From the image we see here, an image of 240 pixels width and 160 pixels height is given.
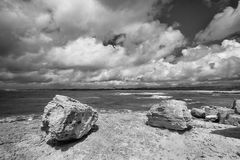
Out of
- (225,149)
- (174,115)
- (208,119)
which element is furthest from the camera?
(208,119)

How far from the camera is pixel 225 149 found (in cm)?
977

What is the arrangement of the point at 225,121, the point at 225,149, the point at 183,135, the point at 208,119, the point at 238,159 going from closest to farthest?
the point at 238,159 < the point at 225,149 < the point at 183,135 < the point at 225,121 < the point at 208,119

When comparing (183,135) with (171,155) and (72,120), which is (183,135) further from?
(72,120)

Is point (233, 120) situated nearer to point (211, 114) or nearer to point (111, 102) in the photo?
point (211, 114)

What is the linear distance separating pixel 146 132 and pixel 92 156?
4862mm

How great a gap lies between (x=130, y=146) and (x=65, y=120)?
14.9 feet

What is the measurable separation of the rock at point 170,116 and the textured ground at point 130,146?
0.58 meters

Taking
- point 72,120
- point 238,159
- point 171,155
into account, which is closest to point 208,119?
point 238,159

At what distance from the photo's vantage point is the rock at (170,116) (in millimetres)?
12078

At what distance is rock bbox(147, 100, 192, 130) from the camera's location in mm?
12078

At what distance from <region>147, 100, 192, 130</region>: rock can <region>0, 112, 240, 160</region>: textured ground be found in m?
0.58

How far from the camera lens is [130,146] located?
996 centimetres

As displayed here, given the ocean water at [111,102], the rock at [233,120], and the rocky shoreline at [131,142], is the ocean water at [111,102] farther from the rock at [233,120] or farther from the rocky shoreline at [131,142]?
the rocky shoreline at [131,142]

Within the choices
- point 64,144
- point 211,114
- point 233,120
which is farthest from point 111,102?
point 64,144
